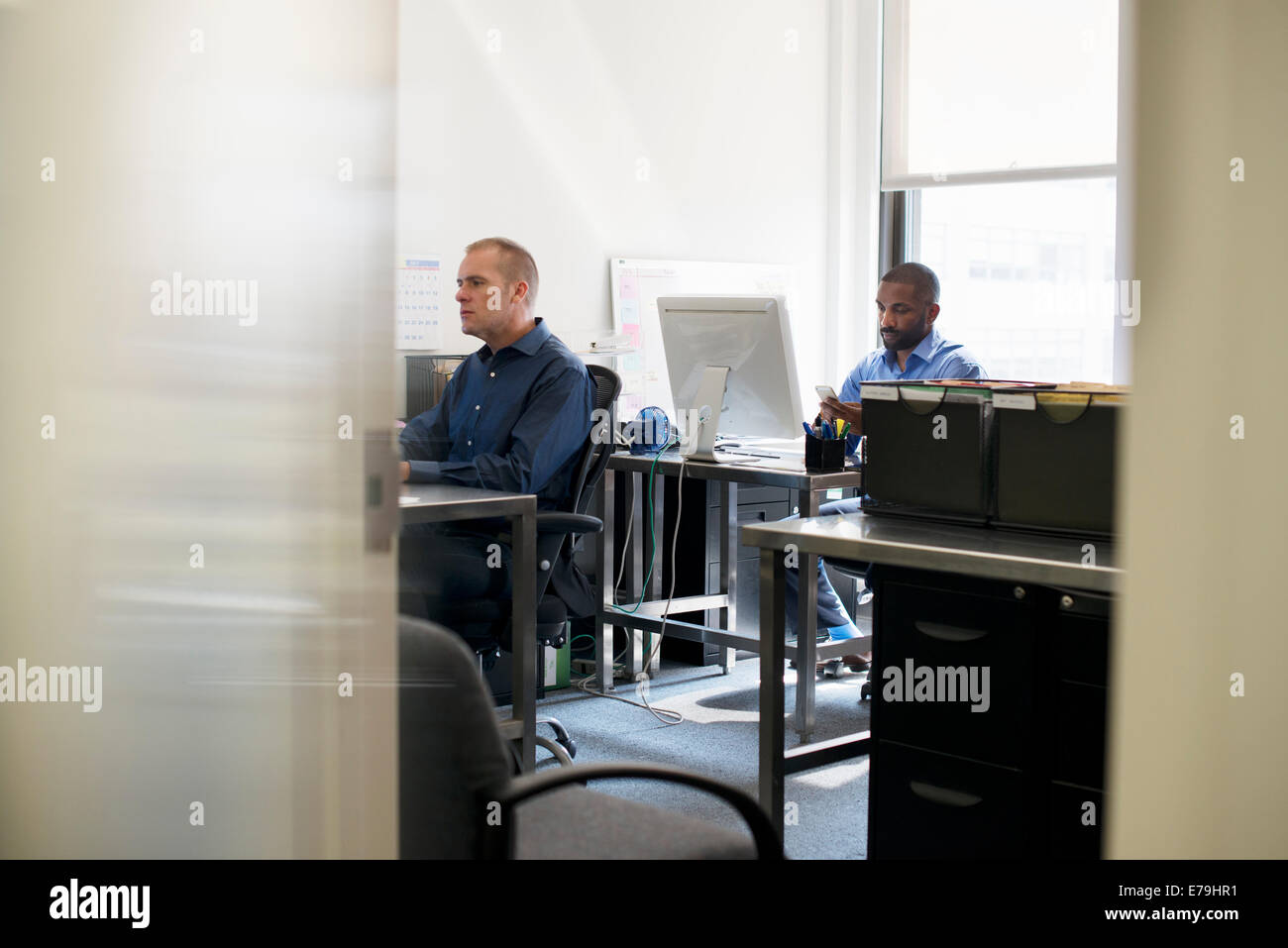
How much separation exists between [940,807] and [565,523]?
1.20 meters

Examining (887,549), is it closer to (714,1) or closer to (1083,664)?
(1083,664)

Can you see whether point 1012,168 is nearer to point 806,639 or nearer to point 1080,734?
point 806,639

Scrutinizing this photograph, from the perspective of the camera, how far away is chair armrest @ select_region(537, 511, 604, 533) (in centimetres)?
305

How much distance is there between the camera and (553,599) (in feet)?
10.3

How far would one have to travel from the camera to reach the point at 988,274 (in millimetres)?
5352

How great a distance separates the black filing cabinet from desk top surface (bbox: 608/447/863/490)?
105 cm

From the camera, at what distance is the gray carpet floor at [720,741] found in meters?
2.91

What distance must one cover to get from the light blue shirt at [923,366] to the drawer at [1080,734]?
6.07 ft

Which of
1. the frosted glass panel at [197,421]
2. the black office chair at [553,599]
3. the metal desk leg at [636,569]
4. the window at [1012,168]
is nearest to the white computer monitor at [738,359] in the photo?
the metal desk leg at [636,569]

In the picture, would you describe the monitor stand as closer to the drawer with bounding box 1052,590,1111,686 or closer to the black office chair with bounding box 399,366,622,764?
the black office chair with bounding box 399,366,622,764

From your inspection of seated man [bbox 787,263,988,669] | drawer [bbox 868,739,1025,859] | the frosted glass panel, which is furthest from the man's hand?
the frosted glass panel

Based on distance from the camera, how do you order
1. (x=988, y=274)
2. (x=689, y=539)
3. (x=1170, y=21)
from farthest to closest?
1. (x=988, y=274)
2. (x=689, y=539)
3. (x=1170, y=21)

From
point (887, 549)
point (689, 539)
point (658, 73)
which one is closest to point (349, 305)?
point (887, 549)
